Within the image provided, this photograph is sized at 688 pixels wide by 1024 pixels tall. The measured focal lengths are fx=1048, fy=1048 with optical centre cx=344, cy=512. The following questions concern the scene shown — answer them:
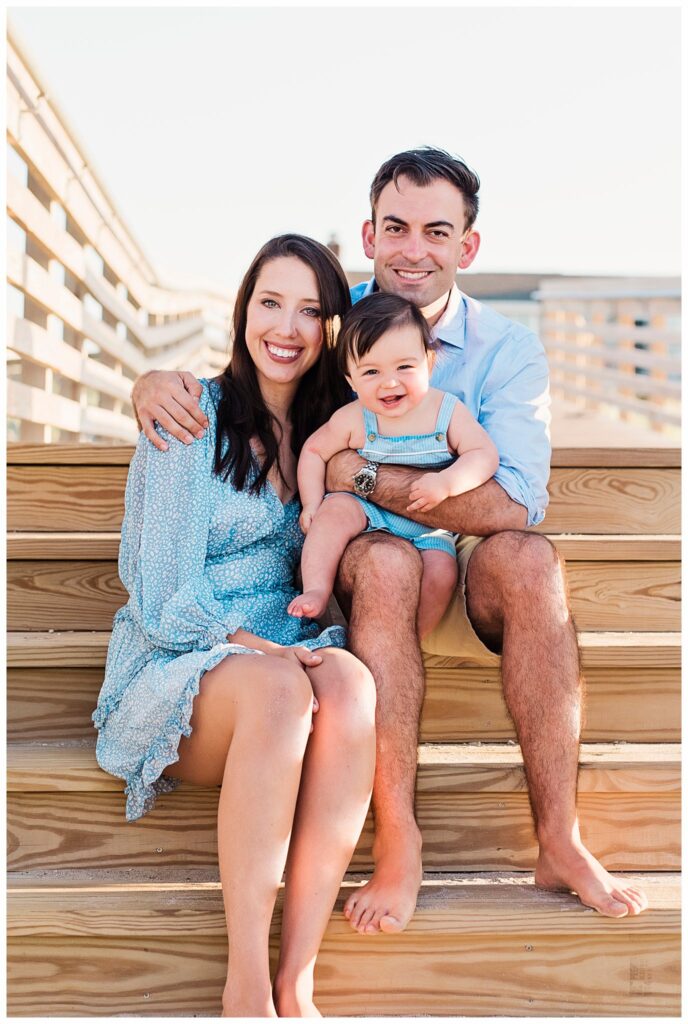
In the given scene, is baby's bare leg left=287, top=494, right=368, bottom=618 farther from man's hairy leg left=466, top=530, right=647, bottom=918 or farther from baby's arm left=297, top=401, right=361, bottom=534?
man's hairy leg left=466, top=530, right=647, bottom=918

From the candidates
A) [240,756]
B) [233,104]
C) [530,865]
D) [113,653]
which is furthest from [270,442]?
[233,104]

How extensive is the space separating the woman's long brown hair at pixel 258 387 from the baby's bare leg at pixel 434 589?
0.36m

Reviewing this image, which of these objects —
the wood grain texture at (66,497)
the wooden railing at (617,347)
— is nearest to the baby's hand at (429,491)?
the wood grain texture at (66,497)

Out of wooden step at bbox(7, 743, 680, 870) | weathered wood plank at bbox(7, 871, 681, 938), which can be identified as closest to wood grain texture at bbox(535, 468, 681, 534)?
wooden step at bbox(7, 743, 680, 870)

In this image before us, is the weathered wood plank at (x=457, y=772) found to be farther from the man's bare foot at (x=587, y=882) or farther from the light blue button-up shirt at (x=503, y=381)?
the light blue button-up shirt at (x=503, y=381)

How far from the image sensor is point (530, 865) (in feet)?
6.58

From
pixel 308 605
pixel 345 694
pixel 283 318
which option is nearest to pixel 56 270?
pixel 283 318

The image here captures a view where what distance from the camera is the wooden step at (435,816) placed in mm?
1937

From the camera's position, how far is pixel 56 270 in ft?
11.1

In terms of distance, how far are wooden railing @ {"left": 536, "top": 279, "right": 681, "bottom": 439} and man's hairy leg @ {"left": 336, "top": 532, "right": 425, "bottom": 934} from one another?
439 centimetres

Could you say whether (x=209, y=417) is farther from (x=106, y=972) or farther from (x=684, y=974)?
(x=684, y=974)

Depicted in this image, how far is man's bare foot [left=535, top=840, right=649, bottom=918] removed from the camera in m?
1.73

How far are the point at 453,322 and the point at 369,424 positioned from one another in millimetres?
402

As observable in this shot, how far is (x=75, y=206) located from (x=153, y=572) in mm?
2066
